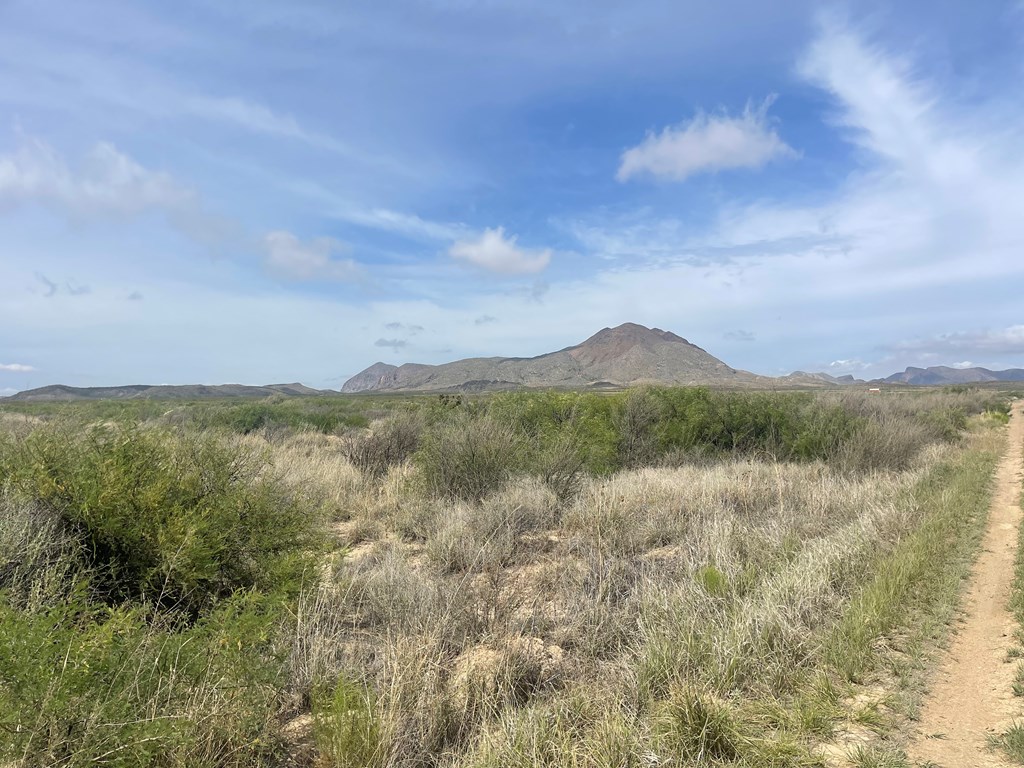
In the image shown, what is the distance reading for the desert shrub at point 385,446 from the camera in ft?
51.0

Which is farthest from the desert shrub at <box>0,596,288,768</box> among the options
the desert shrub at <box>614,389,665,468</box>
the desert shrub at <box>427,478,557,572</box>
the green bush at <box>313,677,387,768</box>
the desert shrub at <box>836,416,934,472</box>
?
the desert shrub at <box>836,416,934,472</box>

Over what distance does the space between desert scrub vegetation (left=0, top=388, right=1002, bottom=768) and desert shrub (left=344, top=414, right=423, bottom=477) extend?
463 cm

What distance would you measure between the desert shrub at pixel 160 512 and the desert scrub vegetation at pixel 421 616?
25mm

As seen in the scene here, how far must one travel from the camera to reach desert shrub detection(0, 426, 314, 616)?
485cm

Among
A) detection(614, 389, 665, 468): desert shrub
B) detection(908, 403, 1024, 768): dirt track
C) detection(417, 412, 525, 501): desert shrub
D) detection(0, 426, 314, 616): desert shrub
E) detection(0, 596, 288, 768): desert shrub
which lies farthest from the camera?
detection(614, 389, 665, 468): desert shrub

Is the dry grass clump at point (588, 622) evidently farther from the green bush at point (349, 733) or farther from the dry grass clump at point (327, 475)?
the dry grass clump at point (327, 475)

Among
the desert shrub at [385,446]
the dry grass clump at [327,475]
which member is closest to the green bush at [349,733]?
the dry grass clump at [327,475]

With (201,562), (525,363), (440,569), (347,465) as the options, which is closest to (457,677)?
(201,562)

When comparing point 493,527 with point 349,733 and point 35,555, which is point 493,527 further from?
point 35,555

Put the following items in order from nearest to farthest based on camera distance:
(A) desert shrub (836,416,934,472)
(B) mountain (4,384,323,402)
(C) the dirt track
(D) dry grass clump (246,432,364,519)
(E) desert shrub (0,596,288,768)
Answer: (E) desert shrub (0,596,288,768) → (C) the dirt track → (D) dry grass clump (246,432,364,519) → (A) desert shrub (836,416,934,472) → (B) mountain (4,384,323,402)

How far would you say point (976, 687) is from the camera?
197 inches

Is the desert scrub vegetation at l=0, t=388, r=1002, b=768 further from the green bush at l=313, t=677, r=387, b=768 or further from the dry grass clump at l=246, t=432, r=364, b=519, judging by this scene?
the dry grass clump at l=246, t=432, r=364, b=519

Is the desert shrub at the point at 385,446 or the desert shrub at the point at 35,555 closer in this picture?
the desert shrub at the point at 35,555

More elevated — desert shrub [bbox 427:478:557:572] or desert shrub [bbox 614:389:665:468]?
desert shrub [bbox 614:389:665:468]
